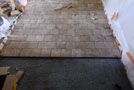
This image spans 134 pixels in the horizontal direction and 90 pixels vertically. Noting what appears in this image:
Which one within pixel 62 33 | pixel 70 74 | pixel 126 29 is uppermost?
pixel 126 29

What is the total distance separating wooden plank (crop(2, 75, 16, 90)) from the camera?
4.50ft

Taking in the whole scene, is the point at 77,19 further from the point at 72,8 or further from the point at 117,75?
the point at 117,75

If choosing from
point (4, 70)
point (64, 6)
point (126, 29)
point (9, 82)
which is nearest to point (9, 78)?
point (9, 82)

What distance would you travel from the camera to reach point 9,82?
4.62 ft

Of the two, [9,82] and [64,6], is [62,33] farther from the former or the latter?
[9,82]

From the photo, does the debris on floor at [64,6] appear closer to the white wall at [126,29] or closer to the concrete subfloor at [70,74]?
the white wall at [126,29]

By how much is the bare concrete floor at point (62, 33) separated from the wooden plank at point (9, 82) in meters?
0.40

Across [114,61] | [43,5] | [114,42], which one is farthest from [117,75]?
[43,5]

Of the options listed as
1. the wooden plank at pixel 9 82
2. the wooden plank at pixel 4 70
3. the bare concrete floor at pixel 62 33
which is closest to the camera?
the wooden plank at pixel 9 82

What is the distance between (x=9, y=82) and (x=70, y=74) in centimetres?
78

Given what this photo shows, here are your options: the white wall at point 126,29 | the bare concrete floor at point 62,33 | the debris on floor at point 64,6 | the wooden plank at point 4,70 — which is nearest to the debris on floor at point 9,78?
the wooden plank at point 4,70

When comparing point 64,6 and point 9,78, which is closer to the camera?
point 9,78

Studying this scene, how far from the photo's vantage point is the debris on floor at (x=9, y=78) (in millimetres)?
1382

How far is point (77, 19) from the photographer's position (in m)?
2.29
